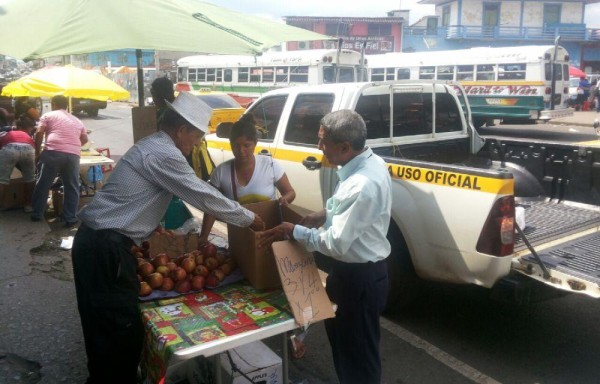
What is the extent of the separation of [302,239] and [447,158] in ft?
10.8

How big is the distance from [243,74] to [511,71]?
9.81 m

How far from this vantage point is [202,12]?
3957mm

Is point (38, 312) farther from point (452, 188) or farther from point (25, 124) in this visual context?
point (25, 124)

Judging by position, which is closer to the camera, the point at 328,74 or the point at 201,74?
the point at 328,74

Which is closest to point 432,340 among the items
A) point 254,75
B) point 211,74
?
point 254,75

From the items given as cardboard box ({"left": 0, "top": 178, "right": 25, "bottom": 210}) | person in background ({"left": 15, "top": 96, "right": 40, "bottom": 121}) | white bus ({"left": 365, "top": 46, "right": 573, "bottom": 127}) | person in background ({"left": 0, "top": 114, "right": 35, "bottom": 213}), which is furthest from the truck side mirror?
white bus ({"left": 365, "top": 46, "right": 573, "bottom": 127})

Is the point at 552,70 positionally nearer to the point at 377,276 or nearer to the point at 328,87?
the point at 328,87

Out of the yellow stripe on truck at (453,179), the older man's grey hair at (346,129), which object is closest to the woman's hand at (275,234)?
the older man's grey hair at (346,129)

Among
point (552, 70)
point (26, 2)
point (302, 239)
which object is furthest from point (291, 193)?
point (552, 70)

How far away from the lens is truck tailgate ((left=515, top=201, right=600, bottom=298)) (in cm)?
330

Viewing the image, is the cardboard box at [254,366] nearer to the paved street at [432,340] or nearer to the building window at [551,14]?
the paved street at [432,340]

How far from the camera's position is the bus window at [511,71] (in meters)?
15.8

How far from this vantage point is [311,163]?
4.95 meters

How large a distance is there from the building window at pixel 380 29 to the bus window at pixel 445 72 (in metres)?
30.6
